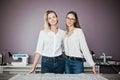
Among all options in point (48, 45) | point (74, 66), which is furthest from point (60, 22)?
point (74, 66)

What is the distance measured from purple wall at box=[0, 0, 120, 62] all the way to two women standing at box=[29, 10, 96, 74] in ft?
5.66

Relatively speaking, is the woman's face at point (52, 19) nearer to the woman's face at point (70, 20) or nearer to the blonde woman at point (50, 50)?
the blonde woman at point (50, 50)

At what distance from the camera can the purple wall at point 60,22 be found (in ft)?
14.2

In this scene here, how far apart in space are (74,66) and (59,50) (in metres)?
0.27

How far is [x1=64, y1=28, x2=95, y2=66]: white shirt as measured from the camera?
2.52 meters

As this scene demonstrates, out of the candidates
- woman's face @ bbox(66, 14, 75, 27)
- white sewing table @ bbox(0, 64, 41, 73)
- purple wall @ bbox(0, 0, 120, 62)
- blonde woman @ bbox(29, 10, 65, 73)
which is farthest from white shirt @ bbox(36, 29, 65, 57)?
purple wall @ bbox(0, 0, 120, 62)

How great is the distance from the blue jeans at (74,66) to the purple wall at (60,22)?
1821 mm

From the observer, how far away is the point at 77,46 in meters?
2.54

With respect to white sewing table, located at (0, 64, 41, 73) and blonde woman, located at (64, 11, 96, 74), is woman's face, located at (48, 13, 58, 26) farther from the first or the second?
white sewing table, located at (0, 64, 41, 73)

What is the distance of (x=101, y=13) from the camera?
441 centimetres

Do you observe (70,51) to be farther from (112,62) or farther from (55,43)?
(112,62)

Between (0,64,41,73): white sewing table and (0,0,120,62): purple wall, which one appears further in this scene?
(0,0,120,62): purple wall

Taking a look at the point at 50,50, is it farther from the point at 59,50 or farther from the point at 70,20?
the point at 70,20

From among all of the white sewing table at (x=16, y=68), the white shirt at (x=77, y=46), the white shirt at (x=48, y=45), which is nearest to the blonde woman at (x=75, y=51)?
the white shirt at (x=77, y=46)
